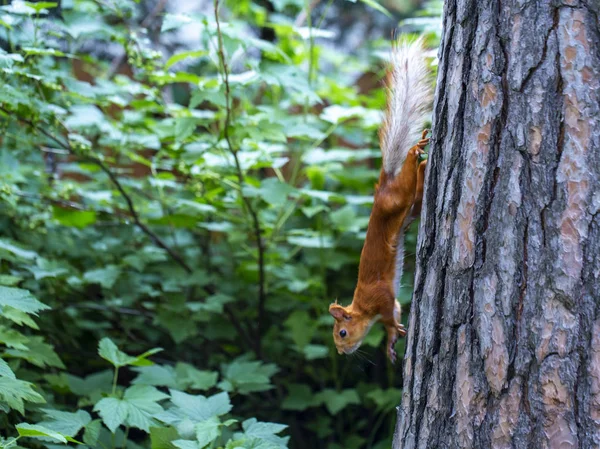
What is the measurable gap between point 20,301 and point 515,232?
1121 millimetres

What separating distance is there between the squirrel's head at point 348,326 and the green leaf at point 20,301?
2.58 feet

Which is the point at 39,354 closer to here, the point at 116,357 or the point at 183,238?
the point at 116,357

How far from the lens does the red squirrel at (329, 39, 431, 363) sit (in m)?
1.45

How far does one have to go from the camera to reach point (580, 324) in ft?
3.29

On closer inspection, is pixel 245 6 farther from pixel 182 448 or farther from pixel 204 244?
pixel 182 448

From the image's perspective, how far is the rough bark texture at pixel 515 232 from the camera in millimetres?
1000

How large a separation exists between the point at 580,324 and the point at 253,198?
1.49 m

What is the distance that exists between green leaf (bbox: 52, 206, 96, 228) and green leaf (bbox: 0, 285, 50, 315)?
1074 millimetres

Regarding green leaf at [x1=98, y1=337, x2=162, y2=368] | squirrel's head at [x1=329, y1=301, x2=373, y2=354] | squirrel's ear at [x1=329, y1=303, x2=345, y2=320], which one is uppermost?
squirrel's ear at [x1=329, y1=303, x2=345, y2=320]

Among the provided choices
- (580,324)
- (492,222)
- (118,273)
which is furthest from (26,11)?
(580,324)

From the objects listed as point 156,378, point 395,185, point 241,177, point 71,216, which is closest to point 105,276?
point 71,216

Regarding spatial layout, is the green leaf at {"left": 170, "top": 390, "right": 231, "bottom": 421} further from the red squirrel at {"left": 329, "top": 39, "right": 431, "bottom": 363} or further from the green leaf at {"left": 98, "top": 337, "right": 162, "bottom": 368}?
the red squirrel at {"left": 329, "top": 39, "right": 431, "bottom": 363}

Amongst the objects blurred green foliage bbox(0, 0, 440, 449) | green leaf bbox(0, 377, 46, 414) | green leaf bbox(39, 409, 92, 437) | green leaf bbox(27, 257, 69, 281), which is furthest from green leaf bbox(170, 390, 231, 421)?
green leaf bbox(27, 257, 69, 281)

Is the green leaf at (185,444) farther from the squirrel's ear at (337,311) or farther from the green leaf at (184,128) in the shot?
the green leaf at (184,128)
